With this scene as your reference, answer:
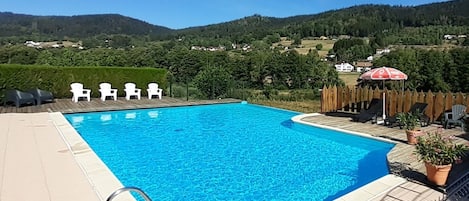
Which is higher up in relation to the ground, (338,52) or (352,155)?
(338,52)

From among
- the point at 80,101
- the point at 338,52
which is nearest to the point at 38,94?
the point at 80,101

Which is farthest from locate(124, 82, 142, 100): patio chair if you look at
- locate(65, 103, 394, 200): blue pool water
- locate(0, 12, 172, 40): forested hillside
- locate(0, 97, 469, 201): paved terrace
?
locate(0, 12, 172, 40): forested hillside

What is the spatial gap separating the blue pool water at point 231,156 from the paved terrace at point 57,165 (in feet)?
1.89

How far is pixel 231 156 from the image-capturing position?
23.4ft

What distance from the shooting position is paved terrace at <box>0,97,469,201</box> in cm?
427

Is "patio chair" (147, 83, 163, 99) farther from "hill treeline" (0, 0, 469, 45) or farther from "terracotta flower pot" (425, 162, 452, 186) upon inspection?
"hill treeline" (0, 0, 469, 45)

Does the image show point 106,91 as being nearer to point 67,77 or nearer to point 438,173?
point 67,77

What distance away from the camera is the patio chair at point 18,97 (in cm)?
1216

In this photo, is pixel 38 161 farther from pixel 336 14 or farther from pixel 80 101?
pixel 336 14

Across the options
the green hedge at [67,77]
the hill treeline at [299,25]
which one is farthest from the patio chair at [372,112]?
the hill treeline at [299,25]

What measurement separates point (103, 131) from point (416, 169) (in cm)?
775

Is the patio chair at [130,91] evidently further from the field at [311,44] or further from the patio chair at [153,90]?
the field at [311,44]

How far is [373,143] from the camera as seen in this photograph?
7812 millimetres

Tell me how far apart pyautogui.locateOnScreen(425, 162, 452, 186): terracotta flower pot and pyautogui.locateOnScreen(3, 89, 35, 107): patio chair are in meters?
12.9
